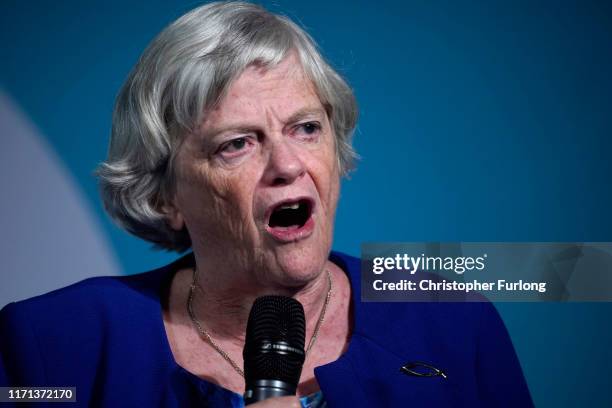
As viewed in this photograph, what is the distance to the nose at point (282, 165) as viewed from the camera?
74.0 inches

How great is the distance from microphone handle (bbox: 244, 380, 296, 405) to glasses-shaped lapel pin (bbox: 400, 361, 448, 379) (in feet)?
1.92

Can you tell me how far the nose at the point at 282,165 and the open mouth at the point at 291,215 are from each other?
0.18 ft

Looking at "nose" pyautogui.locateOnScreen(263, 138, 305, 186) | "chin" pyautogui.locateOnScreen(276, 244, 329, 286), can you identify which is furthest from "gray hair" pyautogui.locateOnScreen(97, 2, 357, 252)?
"chin" pyautogui.locateOnScreen(276, 244, 329, 286)

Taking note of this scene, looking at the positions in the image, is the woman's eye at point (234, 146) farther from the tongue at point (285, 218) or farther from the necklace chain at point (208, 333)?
the necklace chain at point (208, 333)

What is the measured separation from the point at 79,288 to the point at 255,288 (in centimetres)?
43

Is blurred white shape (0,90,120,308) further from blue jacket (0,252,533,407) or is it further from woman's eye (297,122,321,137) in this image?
woman's eye (297,122,321,137)

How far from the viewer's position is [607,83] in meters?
2.43

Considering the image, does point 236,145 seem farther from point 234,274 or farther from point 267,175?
point 234,274

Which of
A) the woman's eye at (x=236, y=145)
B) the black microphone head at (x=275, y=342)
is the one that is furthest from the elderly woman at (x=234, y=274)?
the black microphone head at (x=275, y=342)

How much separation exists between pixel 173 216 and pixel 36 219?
0.63m

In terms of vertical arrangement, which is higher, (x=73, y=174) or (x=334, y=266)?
(x=73, y=174)

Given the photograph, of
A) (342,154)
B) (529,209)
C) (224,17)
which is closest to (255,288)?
(342,154)

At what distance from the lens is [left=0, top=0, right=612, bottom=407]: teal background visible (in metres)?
2.44

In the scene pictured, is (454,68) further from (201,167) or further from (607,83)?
(201,167)
